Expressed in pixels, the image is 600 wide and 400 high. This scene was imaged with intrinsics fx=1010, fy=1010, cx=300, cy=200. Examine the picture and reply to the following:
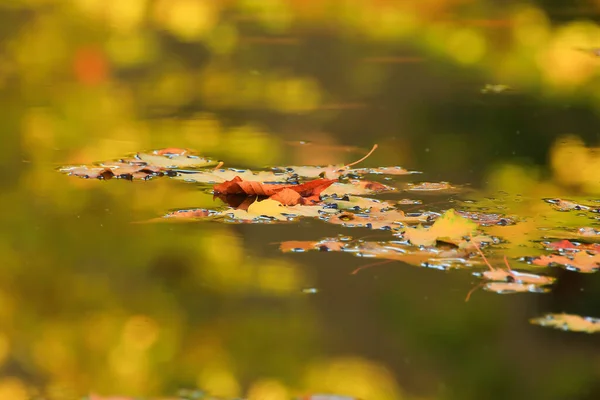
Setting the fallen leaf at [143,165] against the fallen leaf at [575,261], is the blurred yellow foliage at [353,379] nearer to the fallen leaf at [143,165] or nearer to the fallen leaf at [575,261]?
the fallen leaf at [575,261]

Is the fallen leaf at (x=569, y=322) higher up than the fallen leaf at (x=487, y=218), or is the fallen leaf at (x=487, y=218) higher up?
the fallen leaf at (x=569, y=322)

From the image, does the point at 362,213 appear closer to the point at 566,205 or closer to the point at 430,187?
the point at 430,187

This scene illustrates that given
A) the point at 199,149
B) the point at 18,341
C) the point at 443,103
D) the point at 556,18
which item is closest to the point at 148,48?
the point at 443,103

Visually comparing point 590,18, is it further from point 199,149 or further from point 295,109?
point 199,149

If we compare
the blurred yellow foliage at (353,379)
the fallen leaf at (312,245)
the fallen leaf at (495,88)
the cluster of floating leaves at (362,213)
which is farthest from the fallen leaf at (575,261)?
the fallen leaf at (495,88)

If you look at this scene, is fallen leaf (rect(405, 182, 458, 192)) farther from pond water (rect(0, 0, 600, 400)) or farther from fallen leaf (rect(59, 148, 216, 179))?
fallen leaf (rect(59, 148, 216, 179))

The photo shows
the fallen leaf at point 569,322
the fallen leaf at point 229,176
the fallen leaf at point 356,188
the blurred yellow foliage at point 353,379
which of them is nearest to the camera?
the blurred yellow foliage at point 353,379
